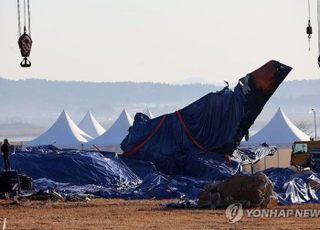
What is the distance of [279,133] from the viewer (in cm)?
7819

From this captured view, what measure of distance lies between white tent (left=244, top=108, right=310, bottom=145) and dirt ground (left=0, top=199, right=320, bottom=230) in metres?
39.2

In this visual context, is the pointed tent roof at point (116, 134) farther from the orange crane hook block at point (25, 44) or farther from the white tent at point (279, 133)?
the orange crane hook block at point (25, 44)

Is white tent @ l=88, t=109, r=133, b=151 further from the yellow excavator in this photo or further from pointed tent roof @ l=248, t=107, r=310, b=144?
the yellow excavator

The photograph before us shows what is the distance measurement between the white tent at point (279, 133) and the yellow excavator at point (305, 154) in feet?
70.0

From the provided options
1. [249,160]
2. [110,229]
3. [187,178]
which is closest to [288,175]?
[187,178]

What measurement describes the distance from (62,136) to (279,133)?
1678 cm

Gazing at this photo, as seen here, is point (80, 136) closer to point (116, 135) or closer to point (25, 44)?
point (116, 135)

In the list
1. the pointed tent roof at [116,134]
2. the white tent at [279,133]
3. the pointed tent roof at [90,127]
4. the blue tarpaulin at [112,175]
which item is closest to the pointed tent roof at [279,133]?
the white tent at [279,133]

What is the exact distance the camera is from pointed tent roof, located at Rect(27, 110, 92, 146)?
8538 cm

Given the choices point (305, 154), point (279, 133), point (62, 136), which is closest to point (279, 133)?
point (279, 133)

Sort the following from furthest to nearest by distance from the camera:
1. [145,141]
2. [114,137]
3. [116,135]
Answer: [116,135] < [114,137] < [145,141]

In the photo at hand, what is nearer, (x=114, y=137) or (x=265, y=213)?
(x=265, y=213)

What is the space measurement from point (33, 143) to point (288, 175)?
141 feet

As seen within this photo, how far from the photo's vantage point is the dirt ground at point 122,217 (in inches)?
1177
